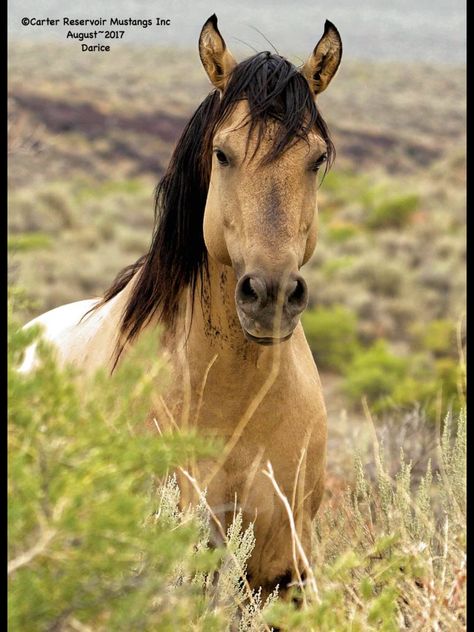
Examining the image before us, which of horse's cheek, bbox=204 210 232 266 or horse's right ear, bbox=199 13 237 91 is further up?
horse's right ear, bbox=199 13 237 91

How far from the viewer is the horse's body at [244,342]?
3244mm

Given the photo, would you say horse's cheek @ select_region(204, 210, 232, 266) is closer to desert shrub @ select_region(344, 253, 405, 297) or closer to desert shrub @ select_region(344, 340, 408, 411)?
desert shrub @ select_region(344, 340, 408, 411)

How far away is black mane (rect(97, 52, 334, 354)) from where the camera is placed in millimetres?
3424

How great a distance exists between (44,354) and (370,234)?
79.2 ft

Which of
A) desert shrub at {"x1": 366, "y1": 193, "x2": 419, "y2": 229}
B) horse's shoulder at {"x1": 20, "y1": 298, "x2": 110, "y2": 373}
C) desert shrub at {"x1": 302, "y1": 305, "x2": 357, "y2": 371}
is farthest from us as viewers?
desert shrub at {"x1": 366, "y1": 193, "x2": 419, "y2": 229}

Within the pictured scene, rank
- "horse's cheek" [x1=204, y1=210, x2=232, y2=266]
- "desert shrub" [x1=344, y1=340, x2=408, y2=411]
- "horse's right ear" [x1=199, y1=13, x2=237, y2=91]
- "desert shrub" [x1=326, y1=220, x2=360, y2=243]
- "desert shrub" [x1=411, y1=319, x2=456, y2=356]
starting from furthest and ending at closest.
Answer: "desert shrub" [x1=326, y1=220, x2=360, y2=243]
"desert shrub" [x1=411, y1=319, x2=456, y2=356]
"desert shrub" [x1=344, y1=340, x2=408, y2=411]
"horse's right ear" [x1=199, y1=13, x2=237, y2=91]
"horse's cheek" [x1=204, y1=210, x2=232, y2=266]

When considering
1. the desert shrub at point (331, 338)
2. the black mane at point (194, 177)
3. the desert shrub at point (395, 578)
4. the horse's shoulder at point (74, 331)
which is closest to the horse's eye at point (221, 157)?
the black mane at point (194, 177)

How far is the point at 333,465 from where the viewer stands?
810cm

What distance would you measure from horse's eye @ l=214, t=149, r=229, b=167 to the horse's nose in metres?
0.58

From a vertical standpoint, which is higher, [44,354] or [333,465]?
[44,354]

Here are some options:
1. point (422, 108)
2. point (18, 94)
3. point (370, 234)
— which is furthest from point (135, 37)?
point (370, 234)

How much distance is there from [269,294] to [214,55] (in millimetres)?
1196

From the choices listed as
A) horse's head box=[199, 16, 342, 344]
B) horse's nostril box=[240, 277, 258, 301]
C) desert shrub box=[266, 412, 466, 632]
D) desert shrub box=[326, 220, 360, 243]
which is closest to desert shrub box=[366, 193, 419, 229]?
desert shrub box=[326, 220, 360, 243]

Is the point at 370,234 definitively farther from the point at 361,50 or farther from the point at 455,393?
the point at 361,50
